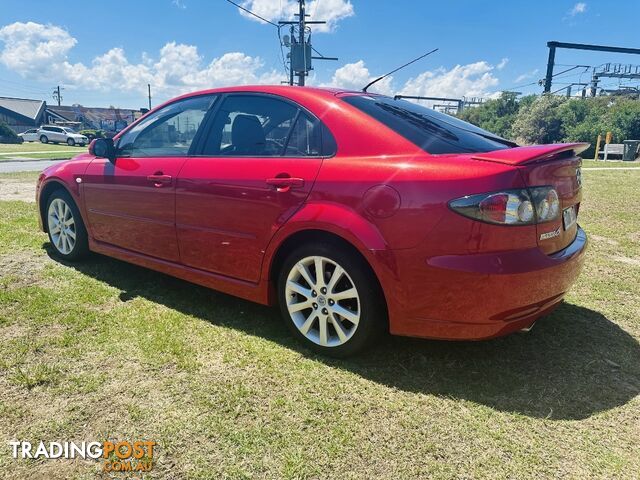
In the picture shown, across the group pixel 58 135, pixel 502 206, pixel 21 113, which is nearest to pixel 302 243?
pixel 502 206

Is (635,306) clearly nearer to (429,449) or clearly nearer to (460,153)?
(460,153)

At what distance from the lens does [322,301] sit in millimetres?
2799

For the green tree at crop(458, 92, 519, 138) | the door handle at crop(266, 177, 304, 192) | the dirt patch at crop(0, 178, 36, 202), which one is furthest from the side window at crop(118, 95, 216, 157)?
the green tree at crop(458, 92, 519, 138)

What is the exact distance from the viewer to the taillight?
88.9 inches

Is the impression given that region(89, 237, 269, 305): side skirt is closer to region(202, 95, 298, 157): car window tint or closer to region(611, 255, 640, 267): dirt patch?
region(202, 95, 298, 157): car window tint

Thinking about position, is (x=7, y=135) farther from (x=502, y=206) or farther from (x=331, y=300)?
(x=502, y=206)

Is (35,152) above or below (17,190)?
above

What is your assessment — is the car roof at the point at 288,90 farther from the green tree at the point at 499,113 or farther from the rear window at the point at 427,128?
the green tree at the point at 499,113

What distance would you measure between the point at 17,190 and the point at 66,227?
6.19 metres

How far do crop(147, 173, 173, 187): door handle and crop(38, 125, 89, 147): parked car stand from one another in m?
43.4

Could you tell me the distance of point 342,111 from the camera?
9.16 feet

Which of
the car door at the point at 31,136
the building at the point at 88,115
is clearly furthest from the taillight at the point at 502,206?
the building at the point at 88,115

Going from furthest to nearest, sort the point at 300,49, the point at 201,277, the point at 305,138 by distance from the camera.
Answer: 1. the point at 300,49
2. the point at 201,277
3. the point at 305,138

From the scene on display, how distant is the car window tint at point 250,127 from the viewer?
119 inches
